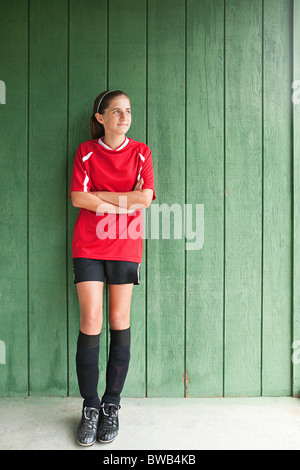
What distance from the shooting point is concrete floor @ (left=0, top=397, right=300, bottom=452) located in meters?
1.46

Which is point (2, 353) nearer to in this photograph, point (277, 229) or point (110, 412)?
point (110, 412)

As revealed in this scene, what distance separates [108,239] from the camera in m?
1.60

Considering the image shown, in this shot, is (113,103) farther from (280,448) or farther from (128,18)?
(280,448)

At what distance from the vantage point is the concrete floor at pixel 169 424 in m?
1.46

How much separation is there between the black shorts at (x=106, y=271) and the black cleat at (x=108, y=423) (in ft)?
1.77

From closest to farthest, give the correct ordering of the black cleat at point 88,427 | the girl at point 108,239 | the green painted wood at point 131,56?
the black cleat at point 88,427, the girl at point 108,239, the green painted wood at point 131,56

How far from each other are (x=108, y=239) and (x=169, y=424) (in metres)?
0.86

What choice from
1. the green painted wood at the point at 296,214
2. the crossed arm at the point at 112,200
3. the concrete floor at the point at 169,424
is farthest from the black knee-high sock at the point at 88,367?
the green painted wood at the point at 296,214

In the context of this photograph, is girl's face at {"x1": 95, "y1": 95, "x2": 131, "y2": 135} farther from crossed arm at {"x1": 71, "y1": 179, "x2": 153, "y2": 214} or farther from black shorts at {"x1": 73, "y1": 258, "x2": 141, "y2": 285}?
black shorts at {"x1": 73, "y1": 258, "x2": 141, "y2": 285}

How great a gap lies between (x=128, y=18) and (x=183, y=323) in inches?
61.4

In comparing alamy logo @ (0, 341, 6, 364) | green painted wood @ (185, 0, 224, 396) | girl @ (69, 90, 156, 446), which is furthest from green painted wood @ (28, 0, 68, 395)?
green painted wood @ (185, 0, 224, 396)

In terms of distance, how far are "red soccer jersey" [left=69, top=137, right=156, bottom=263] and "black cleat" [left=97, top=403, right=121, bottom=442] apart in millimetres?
645

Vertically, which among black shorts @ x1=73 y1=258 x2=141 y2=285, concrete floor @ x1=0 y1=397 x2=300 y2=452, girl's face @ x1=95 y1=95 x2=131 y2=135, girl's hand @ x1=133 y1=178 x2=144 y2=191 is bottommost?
concrete floor @ x1=0 y1=397 x2=300 y2=452

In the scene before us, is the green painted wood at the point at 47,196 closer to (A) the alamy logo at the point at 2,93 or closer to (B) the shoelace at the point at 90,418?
(A) the alamy logo at the point at 2,93
